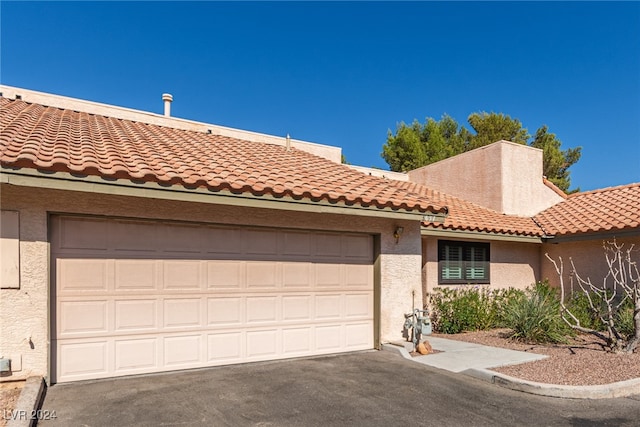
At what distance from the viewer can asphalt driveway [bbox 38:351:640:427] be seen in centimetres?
533

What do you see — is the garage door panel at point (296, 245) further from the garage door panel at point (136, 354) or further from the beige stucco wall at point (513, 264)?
the beige stucco wall at point (513, 264)

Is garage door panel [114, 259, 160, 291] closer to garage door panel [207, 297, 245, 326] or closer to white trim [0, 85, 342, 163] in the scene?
garage door panel [207, 297, 245, 326]

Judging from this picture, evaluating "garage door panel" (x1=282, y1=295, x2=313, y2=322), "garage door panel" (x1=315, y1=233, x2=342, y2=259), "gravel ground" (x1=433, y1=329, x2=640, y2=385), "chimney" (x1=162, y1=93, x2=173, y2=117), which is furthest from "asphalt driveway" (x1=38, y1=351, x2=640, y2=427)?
"chimney" (x1=162, y1=93, x2=173, y2=117)

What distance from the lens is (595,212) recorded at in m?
13.7

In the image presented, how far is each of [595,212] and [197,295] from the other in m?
12.2

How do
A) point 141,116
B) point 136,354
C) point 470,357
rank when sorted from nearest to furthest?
point 136,354
point 470,357
point 141,116

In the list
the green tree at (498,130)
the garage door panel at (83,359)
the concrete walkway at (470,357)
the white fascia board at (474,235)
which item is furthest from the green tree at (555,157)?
the garage door panel at (83,359)

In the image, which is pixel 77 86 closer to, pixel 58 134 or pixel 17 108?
pixel 17 108

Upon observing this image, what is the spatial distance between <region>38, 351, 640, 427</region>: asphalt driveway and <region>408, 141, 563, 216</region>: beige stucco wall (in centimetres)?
965

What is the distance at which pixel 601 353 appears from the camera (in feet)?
28.1

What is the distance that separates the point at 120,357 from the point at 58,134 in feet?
13.8

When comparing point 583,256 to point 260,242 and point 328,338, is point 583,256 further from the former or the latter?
point 260,242

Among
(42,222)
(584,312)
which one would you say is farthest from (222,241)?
(584,312)

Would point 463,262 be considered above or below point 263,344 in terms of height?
above
